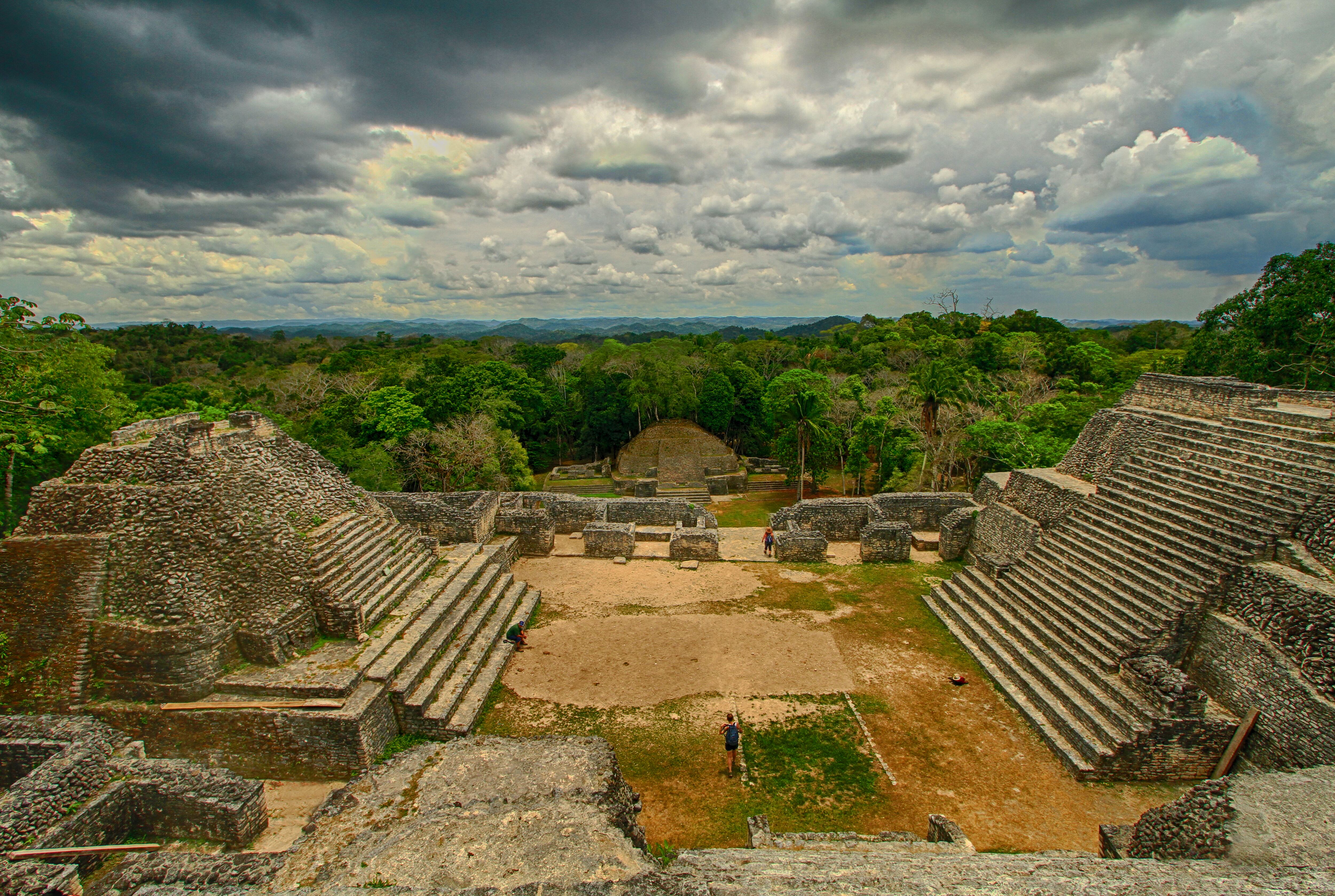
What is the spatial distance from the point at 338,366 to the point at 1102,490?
44.1 m

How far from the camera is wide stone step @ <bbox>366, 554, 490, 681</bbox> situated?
9359mm

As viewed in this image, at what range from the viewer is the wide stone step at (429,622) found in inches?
368

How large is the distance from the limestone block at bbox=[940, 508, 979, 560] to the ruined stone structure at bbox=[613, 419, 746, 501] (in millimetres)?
12681

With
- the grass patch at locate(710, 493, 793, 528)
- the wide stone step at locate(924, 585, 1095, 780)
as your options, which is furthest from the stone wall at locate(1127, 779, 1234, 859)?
the grass patch at locate(710, 493, 793, 528)

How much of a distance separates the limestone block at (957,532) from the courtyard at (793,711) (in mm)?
1211

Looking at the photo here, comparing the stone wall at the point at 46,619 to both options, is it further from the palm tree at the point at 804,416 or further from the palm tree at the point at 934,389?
the palm tree at the point at 934,389

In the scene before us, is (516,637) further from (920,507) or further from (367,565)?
(920,507)

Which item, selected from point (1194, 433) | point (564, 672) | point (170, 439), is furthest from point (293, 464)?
point (1194, 433)

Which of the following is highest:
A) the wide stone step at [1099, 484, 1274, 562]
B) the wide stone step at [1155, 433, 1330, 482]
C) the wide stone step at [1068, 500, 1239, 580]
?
the wide stone step at [1155, 433, 1330, 482]

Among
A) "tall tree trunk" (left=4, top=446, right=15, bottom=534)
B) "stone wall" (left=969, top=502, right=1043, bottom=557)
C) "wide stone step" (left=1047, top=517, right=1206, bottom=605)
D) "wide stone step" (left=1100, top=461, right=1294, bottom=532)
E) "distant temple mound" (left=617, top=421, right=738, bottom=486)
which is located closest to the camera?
"wide stone step" (left=1100, top=461, right=1294, bottom=532)

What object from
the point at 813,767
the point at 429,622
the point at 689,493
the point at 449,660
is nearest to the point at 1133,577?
the point at 813,767

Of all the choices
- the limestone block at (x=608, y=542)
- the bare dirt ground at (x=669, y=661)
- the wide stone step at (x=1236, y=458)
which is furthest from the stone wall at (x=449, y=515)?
the wide stone step at (x=1236, y=458)

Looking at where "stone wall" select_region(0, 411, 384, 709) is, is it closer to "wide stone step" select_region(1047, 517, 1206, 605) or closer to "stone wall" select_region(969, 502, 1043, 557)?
"wide stone step" select_region(1047, 517, 1206, 605)

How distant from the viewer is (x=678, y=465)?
31.8 m
